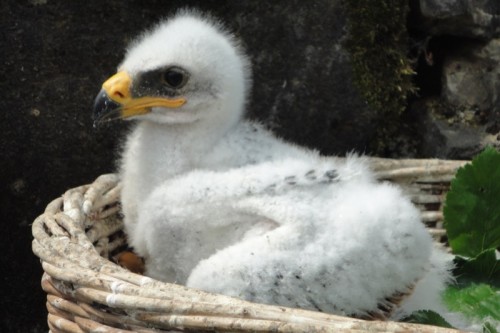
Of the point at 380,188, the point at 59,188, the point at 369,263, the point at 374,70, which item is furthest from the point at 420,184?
the point at 59,188

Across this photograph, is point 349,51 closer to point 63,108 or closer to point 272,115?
point 272,115

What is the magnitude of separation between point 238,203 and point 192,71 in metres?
0.39

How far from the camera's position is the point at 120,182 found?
2506 mm

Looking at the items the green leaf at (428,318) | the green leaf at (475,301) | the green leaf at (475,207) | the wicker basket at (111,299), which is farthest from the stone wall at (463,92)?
the wicker basket at (111,299)

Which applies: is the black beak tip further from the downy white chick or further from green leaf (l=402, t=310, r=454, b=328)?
green leaf (l=402, t=310, r=454, b=328)

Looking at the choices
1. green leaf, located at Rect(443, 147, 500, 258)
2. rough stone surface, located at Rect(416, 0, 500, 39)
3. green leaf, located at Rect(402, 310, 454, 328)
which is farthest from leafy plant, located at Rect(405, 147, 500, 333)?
rough stone surface, located at Rect(416, 0, 500, 39)

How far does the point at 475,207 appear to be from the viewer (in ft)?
7.63

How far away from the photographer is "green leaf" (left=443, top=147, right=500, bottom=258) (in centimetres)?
230

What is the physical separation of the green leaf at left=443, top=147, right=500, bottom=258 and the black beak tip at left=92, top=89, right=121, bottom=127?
891mm

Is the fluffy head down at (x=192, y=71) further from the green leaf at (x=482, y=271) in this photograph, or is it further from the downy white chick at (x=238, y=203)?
the green leaf at (x=482, y=271)

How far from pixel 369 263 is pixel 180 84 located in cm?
67

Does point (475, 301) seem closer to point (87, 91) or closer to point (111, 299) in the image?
point (111, 299)

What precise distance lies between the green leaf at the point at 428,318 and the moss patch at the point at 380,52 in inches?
42.2

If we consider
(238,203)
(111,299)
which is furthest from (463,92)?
(111,299)
